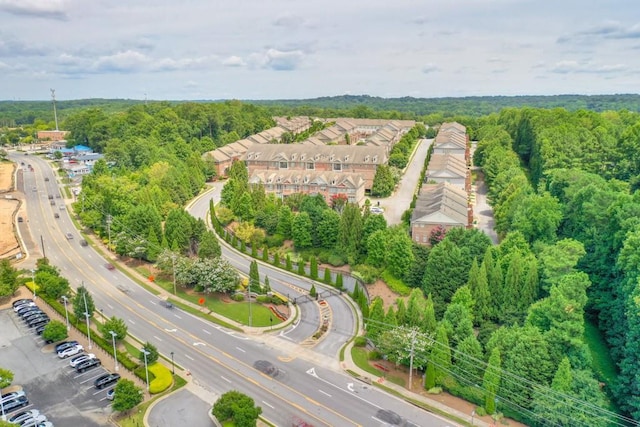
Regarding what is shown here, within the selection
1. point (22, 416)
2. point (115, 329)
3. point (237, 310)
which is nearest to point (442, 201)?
point (237, 310)

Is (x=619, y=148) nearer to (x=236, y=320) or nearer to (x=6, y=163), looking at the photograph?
(x=236, y=320)

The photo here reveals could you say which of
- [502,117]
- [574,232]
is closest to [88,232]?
[574,232]

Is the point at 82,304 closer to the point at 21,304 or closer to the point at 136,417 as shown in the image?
the point at 21,304

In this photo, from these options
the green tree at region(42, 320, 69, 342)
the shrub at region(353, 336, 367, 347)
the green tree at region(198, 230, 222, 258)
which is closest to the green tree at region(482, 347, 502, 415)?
the shrub at region(353, 336, 367, 347)

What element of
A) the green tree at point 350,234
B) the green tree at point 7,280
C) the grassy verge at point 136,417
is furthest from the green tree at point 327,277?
the green tree at point 7,280

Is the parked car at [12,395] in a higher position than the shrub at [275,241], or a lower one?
lower

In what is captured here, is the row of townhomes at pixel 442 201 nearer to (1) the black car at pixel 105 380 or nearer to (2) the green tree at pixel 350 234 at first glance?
(2) the green tree at pixel 350 234
